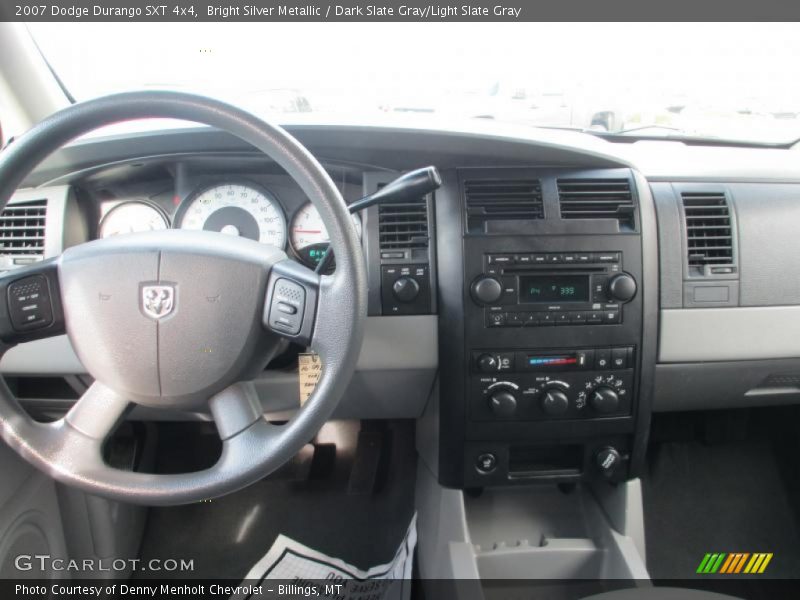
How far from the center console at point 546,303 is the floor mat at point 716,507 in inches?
30.0

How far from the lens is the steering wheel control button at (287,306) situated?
2.80ft

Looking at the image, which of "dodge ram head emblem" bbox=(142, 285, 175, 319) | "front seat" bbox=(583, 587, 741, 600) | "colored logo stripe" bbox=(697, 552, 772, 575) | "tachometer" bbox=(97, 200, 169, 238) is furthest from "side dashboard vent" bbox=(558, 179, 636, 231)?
"colored logo stripe" bbox=(697, 552, 772, 575)

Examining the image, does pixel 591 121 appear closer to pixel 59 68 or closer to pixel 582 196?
pixel 582 196

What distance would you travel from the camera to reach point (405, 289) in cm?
119

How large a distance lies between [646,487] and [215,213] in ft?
5.52

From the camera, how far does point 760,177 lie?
4.38 feet

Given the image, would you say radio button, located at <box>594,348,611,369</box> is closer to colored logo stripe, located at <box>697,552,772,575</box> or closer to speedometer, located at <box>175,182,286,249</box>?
speedometer, located at <box>175,182,286,249</box>

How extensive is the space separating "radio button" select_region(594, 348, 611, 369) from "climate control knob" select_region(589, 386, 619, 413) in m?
0.06

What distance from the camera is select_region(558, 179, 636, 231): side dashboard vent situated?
1215 mm

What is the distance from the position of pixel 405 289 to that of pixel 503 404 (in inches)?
14.1

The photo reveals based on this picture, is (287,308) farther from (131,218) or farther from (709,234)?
(709,234)

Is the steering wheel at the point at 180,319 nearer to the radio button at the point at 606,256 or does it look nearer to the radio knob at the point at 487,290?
the radio knob at the point at 487,290

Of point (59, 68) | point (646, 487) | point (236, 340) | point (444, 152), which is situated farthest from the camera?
point (646, 487)

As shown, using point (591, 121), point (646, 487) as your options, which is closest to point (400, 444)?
point (646, 487)
